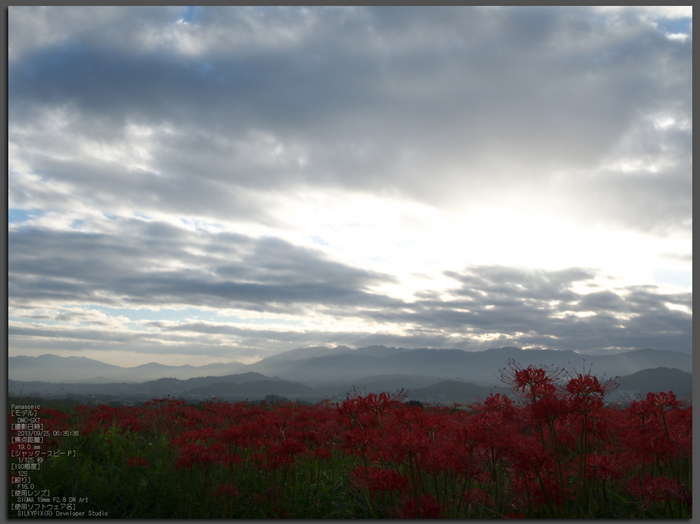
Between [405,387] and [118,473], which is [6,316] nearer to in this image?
[118,473]

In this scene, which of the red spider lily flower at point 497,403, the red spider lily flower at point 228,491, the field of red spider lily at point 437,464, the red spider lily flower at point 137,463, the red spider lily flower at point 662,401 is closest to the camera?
→ the field of red spider lily at point 437,464

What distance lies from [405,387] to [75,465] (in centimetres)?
511

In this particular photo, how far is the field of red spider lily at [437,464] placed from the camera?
352 cm

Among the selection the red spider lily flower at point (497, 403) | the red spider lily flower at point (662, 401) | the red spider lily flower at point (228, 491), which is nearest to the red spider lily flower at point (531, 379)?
the red spider lily flower at point (497, 403)

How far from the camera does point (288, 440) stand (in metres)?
4.58

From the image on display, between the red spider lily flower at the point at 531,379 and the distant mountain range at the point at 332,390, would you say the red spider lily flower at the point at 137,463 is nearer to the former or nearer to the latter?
the distant mountain range at the point at 332,390

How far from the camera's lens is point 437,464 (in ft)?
12.0

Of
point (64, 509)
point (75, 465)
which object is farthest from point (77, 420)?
point (64, 509)

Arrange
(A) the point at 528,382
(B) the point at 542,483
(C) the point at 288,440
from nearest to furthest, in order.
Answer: (B) the point at 542,483
(A) the point at 528,382
(C) the point at 288,440

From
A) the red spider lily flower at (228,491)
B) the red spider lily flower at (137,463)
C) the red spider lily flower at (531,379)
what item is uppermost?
the red spider lily flower at (531,379)

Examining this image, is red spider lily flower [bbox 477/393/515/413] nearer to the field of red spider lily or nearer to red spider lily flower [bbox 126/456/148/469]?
the field of red spider lily

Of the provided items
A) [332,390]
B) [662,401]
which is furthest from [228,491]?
[332,390]

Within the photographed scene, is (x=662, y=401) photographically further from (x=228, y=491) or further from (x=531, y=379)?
(x=228, y=491)

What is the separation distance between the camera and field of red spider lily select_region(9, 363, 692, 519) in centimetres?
352
